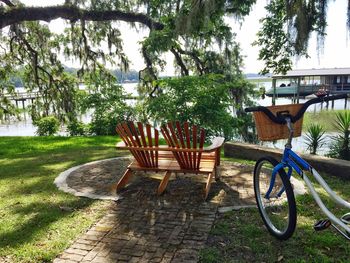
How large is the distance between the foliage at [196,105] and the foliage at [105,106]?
4.04m

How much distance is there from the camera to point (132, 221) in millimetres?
3854

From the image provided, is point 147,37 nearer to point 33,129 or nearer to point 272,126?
point 272,126

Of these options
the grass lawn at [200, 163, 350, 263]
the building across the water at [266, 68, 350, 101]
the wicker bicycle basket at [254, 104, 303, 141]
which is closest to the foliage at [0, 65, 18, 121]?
the grass lawn at [200, 163, 350, 263]

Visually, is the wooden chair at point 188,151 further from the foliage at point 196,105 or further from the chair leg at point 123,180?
the foliage at point 196,105

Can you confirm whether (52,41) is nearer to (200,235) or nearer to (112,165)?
(112,165)

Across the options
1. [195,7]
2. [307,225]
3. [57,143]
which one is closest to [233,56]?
[195,7]

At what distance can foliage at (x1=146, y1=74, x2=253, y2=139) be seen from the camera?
932 centimetres

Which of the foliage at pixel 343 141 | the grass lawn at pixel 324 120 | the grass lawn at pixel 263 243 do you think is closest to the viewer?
the grass lawn at pixel 263 243

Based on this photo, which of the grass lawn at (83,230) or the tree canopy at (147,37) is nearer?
the grass lawn at (83,230)

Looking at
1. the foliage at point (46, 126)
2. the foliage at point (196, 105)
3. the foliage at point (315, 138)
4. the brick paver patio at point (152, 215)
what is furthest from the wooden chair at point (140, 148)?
the foliage at point (46, 126)

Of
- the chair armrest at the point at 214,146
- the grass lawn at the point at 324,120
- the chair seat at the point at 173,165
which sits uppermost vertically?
the chair armrest at the point at 214,146

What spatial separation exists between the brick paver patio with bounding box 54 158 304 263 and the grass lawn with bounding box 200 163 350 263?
0.16 meters

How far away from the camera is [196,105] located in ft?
30.3

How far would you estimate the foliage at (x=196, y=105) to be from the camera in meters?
9.32
